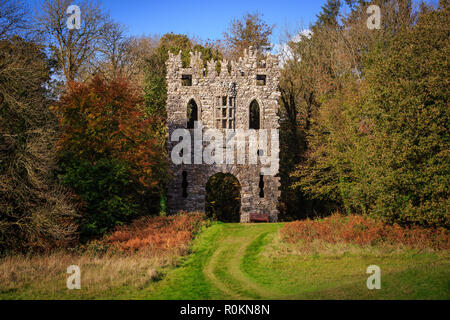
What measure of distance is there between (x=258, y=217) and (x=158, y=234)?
774 centimetres

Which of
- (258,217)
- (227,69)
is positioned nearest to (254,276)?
(258,217)

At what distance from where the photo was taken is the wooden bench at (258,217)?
2432 cm

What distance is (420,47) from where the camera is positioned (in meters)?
17.8

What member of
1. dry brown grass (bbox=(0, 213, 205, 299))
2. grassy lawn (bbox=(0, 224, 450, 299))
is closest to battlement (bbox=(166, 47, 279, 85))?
dry brown grass (bbox=(0, 213, 205, 299))

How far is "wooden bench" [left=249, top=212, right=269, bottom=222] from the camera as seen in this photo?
24.3 m

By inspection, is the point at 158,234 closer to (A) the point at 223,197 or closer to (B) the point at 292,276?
(B) the point at 292,276

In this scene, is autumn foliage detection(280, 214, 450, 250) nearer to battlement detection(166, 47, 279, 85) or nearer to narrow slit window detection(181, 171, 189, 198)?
narrow slit window detection(181, 171, 189, 198)

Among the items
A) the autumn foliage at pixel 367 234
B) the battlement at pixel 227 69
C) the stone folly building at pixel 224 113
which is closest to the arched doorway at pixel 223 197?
the stone folly building at pixel 224 113

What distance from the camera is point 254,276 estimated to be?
1330cm

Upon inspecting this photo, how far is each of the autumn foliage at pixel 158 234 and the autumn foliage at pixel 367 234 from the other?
4674 millimetres

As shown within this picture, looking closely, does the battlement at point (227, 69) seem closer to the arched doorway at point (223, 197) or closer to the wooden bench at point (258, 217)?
the arched doorway at point (223, 197)
